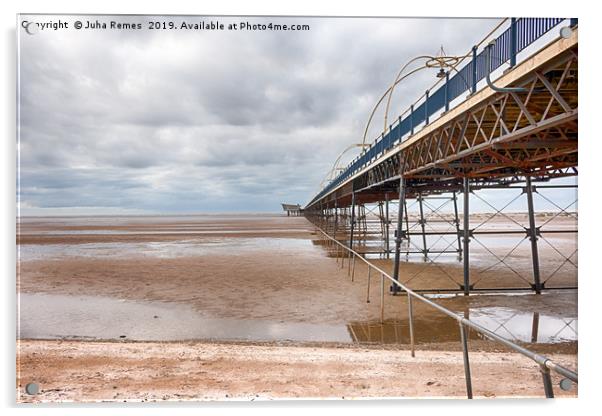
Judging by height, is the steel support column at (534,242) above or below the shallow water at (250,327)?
above

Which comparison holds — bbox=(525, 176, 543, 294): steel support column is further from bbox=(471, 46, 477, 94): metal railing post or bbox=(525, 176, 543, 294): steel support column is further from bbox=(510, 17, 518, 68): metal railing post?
bbox=(510, 17, 518, 68): metal railing post

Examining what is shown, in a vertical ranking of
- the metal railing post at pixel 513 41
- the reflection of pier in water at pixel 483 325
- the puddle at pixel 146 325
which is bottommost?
the reflection of pier in water at pixel 483 325

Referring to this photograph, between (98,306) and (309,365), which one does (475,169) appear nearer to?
(309,365)

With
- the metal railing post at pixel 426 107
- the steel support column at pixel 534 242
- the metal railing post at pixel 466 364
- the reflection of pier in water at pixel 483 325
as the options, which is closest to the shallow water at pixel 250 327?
the reflection of pier in water at pixel 483 325

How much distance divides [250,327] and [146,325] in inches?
101

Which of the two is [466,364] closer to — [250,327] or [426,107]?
[250,327]

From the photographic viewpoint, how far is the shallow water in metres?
9.73

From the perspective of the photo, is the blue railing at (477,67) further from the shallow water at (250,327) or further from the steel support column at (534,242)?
the shallow water at (250,327)

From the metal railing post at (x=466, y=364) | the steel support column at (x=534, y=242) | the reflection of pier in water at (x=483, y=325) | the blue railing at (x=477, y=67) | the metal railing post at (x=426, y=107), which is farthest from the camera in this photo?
the steel support column at (x=534, y=242)

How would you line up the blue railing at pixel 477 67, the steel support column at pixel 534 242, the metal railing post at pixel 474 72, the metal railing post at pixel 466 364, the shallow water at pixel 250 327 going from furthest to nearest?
1. the steel support column at pixel 534 242
2. the shallow water at pixel 250 327
3. the metal railing post at pixel 474 72
4. the blue railing at pixel 477 67
5. the metal railing post at pixel 466 364

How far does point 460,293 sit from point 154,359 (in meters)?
10.3

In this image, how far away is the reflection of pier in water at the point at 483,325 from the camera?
375 inches

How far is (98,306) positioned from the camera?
1294cm

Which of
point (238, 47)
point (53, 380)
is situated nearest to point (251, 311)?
point (53, 380)
